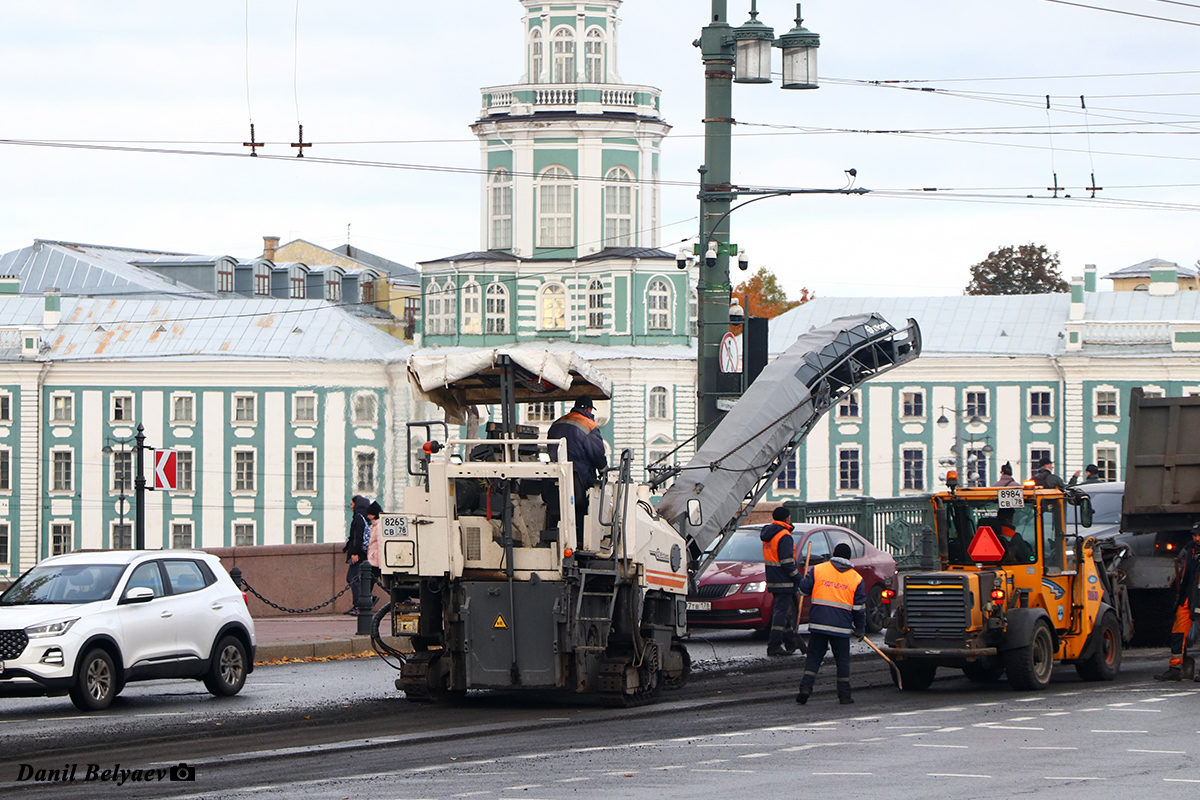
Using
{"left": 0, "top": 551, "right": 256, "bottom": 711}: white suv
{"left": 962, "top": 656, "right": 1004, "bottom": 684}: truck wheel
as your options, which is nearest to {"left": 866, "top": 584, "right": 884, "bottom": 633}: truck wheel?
{"left": 962, "top": 656, "right": 1004, "bottom": 684}: truck wheel

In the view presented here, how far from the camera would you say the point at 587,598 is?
56.8 feet

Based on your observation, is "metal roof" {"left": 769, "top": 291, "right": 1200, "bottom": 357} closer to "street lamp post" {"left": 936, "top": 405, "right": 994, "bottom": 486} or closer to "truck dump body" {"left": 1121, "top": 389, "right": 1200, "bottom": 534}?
"street lamp post" {"left": 936, "top": 405, "right": 994, "bottom": 486}

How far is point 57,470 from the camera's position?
306ft

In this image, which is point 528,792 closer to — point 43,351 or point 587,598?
point 587,598

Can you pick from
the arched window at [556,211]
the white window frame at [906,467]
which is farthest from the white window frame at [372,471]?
the white window frame at [906,467]

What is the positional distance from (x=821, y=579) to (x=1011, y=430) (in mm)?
74370

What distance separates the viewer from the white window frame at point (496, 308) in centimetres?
9519

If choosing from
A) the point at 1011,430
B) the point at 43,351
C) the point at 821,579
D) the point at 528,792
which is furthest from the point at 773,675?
the point at 43,351

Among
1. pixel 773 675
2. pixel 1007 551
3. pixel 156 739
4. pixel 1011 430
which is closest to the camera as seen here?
pixel 156 739

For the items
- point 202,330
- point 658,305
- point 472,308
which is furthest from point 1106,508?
point 202,330

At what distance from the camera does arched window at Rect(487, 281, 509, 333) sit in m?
95.2

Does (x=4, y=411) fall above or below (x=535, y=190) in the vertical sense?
below

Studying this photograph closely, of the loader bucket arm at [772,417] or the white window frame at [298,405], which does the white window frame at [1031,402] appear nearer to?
the white window frame at [298,405]

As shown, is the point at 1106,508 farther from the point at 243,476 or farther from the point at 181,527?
the point at 181,527
